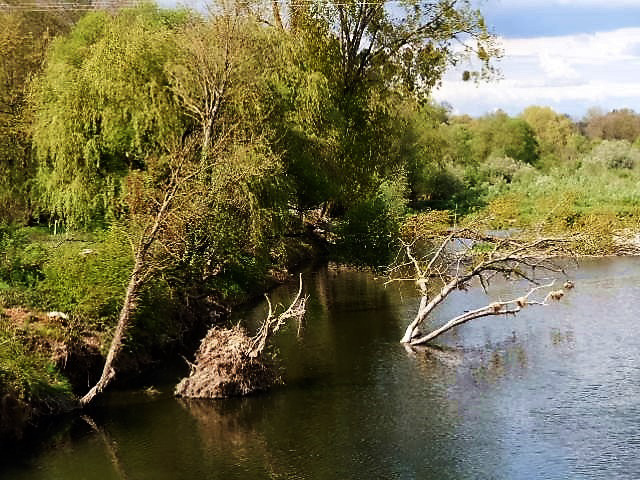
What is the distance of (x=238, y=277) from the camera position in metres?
26.2

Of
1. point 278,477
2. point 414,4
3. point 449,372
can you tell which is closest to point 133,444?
point 278,477

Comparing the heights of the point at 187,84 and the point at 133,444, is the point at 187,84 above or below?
above

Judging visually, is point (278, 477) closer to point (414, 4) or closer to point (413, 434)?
point (413, 434)

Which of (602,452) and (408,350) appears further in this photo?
(408,350)

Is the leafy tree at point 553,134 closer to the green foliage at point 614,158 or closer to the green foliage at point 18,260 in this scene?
the green foliage at point 614,158

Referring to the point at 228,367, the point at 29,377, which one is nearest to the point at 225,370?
the point at 228,367

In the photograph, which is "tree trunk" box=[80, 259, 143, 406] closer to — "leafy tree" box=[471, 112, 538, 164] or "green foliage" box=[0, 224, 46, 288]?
"green foliage" box=[0, 224, 46, 288]

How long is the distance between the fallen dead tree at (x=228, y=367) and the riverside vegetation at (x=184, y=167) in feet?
6.32

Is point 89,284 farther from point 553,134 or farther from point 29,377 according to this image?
point 553,134

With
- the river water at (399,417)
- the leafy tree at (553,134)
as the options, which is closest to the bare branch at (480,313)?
the river water at (399,417)

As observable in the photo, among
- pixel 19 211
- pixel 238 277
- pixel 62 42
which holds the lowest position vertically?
pixel 238 277

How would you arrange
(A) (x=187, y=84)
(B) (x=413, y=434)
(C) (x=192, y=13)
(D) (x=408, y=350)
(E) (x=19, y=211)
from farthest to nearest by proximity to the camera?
(E) (x=19, y=211) → (C) (x=192, y=13) → (A) (x=187, y=84) → (D) (x=408, y=350) → (B) (x=413, y=434)

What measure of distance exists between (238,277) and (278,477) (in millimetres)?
12184

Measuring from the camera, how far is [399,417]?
676 inches
